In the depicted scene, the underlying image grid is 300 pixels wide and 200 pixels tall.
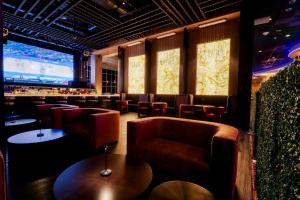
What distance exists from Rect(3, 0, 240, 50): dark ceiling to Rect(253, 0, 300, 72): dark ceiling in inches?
43.8

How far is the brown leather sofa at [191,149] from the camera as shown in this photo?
4.95ft

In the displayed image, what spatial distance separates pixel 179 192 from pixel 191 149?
3.15 feet


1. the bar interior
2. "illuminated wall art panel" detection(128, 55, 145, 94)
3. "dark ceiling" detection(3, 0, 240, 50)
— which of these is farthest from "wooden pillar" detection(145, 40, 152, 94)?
"dark ceiling" detection(3, 0, 240, 50)

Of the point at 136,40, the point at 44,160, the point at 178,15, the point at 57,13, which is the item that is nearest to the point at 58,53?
the point at 57,13

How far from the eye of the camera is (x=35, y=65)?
764cm

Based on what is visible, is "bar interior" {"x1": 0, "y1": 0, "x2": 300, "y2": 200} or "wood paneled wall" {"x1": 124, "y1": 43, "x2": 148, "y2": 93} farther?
"wood paneled wall" {"x1": 124, "y1": 43, "x2": 148, "y2": 93}

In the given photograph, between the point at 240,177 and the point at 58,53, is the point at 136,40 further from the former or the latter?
the point at 240,177

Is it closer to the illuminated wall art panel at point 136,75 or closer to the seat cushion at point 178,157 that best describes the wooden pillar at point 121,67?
the illuminated wall art panel at point 136,75

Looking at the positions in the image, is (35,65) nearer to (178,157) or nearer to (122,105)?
(122,105)

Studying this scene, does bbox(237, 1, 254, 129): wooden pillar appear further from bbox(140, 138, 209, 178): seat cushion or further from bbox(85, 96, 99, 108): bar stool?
bbox(85, 96, 99, 108): bar stool

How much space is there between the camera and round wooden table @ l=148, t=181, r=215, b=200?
3.66 feet

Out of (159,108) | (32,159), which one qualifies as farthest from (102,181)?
(159,108)

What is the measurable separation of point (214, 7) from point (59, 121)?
6295mm

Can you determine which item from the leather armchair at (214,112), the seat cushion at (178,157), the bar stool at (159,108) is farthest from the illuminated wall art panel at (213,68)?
the seat cushion at (178,157)
